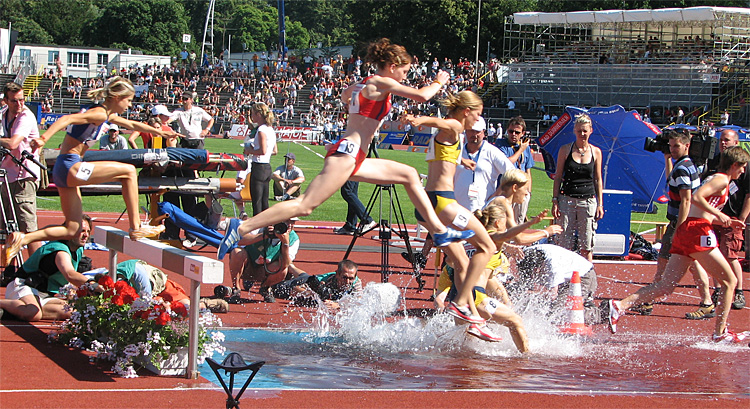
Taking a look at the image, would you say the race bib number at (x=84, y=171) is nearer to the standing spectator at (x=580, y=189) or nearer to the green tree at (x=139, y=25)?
the standing spectator at (x=580, y=189)

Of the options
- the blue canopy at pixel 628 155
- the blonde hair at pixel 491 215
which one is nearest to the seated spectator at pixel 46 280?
the blonde hair at pixel 491 215

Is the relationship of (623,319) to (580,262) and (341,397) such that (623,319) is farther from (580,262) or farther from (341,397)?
(341,397)

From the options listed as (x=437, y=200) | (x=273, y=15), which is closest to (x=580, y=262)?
(x=437, y=200)

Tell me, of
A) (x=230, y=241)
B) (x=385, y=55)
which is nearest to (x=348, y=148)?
(x=385, y=55)

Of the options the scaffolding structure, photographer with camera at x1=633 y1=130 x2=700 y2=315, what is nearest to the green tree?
the scaffolding structure

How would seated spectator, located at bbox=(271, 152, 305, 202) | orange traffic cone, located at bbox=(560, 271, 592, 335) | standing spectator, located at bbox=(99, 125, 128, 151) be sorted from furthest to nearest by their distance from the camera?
seated spectator, located at bbox=(271, 152, 305, 202)
standing spectator, located at bbox=(99, 125, 128, 151)
orange traffic cone, located at bbox=(560, 271, 592, 335)

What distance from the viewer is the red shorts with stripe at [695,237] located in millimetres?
7184

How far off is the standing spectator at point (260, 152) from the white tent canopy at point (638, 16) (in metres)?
37.6

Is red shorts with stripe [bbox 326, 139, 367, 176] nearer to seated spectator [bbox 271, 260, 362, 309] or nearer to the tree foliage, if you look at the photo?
seated spectator [bbox 271, 260, 362, 309]

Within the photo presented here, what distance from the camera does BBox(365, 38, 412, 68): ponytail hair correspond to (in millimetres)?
6020

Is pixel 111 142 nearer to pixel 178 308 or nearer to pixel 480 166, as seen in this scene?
pixel 480 166

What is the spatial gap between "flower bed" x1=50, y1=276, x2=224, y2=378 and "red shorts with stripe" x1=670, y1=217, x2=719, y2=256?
4282 millimetres

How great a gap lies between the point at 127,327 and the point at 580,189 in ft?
17.7

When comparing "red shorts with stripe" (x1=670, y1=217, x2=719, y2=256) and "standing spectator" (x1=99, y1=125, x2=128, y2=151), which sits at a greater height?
"standing spectator" (x1=99, y1=125, x2=128, y2=151)
